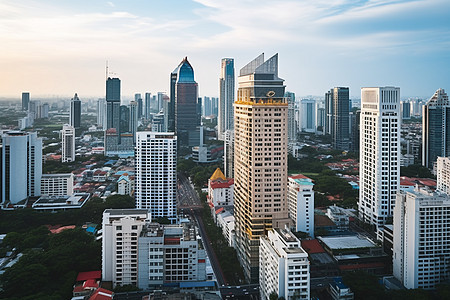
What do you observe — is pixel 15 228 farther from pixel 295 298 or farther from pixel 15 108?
pixel 295 298

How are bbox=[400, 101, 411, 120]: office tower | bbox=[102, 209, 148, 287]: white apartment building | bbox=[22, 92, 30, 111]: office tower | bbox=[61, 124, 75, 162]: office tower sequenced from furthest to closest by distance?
bbox=[400, 101, 411, 120]: office tower < bbox=[61, 124, 75, 162]: office tower < bbox=[22, 92, 30, 111]: office tower < bbox=[102, 209, 148, 287]: white apartment building

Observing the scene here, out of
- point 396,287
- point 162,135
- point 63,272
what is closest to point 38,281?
point 63,272

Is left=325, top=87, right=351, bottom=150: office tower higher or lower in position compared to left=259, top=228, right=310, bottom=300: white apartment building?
higher

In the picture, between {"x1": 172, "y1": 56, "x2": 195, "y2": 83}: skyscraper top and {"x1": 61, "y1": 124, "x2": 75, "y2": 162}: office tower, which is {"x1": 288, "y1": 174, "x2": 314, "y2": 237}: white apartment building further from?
{"x1": 172, "y1": 56, "x2": 195, "y2": 83}: skyscraper top

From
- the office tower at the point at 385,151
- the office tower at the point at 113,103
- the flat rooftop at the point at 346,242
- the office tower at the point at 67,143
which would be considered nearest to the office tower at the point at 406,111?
the office tower at the point at 113,103

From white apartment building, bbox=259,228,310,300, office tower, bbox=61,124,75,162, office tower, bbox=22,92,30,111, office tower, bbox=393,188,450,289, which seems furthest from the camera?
office tower, bbox=61,124,75,162

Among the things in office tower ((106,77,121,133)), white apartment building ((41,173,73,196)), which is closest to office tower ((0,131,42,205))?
white apartment building ((41,173,73,196))

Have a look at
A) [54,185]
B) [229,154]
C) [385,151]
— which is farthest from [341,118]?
[54,185]
